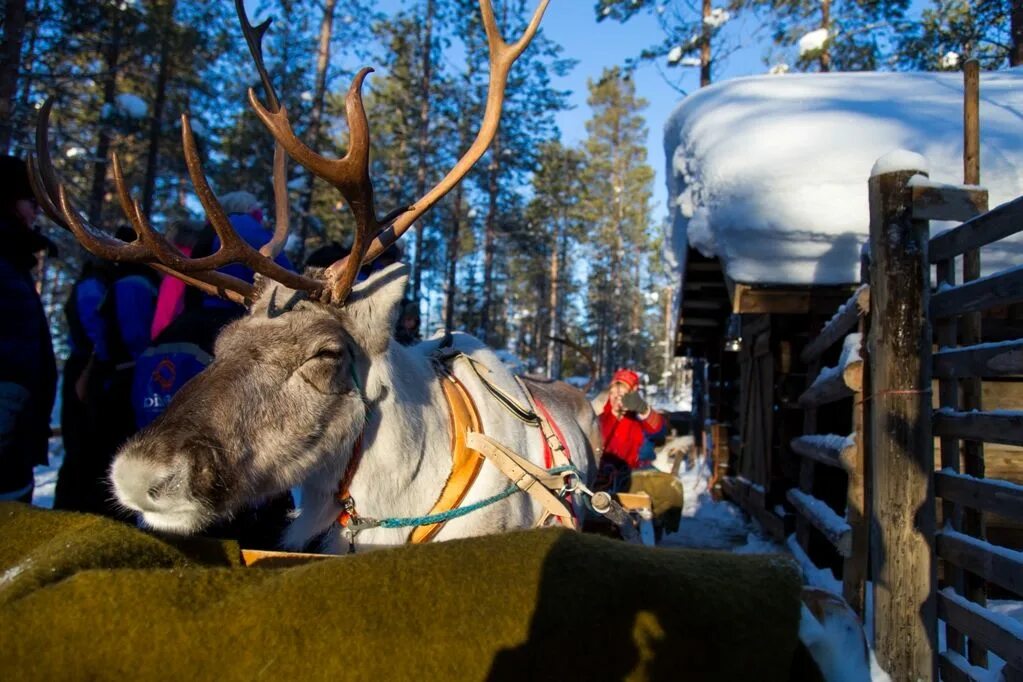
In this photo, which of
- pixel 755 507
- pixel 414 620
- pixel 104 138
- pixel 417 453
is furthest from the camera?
pixel 104 138

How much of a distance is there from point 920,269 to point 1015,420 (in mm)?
1134

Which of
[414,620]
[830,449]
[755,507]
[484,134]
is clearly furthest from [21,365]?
[755,507]

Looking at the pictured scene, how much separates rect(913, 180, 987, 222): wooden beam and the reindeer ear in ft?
9.37

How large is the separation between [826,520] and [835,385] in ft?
3.33

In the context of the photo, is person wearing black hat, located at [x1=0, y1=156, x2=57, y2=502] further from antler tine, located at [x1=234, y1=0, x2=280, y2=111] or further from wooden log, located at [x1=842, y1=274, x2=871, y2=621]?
wooden log, located at [x1=842, y1=274, x2=871, y2=621]

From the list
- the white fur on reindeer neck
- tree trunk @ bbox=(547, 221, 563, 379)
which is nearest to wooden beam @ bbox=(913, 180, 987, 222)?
the white fur on reindeer neck

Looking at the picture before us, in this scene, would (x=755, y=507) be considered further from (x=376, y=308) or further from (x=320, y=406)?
(x=320, y=406)

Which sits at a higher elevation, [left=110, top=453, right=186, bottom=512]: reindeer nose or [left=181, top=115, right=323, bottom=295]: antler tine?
[left=181, top=115, right=323, bottom=295]: antler tine

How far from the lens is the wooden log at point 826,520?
440cm

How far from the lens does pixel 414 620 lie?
36.5 inches

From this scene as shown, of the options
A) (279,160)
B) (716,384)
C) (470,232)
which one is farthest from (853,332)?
(470,232)

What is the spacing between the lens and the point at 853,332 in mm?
4980

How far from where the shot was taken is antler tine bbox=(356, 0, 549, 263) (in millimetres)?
2938

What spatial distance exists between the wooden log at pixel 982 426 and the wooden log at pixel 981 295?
496mm
